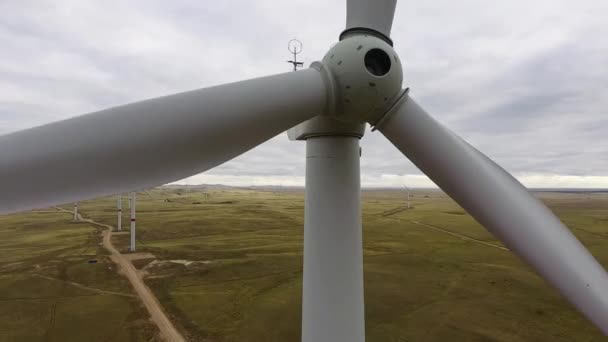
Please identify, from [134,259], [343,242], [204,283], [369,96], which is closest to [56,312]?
[204,283]

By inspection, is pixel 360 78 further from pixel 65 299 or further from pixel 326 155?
pixel 65 299

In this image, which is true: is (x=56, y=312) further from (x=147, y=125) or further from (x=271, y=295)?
Result: (x=147, y=125)

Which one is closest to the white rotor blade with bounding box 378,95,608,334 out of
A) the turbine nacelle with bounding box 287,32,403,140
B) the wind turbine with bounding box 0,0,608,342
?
the wind turbine with bounding box 0,0,608,342

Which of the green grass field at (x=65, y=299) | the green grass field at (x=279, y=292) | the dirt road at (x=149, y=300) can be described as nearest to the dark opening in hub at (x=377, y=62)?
the green grass field at (x=279, y=292)

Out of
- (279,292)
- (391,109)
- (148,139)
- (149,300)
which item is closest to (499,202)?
(391,109)

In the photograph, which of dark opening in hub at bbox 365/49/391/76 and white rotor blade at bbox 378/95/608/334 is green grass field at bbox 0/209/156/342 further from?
dark opening in hub at bbox 365/49/391/76
